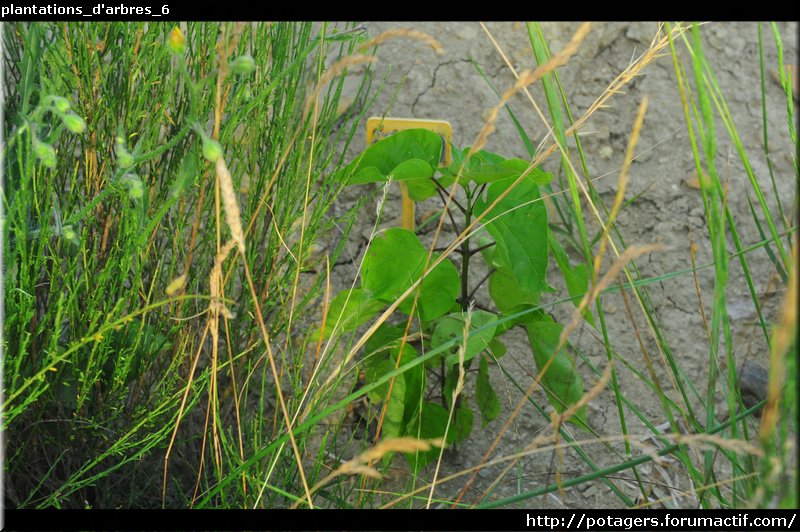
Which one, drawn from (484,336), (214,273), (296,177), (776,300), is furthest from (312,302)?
(776,300)

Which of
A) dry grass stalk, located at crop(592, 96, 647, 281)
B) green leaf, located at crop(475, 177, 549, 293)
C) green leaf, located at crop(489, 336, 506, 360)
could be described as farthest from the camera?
green leaf, located at crop(489, 336, 506, 360)

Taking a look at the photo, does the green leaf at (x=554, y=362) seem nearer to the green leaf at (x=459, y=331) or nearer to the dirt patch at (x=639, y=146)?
the green leaf at (x=459, y=331)

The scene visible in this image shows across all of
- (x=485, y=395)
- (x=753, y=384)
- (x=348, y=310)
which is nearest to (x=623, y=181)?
(x=348, y=310)

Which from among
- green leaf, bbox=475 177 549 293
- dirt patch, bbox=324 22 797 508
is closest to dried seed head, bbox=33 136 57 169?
green leaf, bbox=475 177 549 293

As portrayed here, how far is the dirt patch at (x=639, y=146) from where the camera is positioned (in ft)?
5.49

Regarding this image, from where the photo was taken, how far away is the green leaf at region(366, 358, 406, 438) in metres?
1.23

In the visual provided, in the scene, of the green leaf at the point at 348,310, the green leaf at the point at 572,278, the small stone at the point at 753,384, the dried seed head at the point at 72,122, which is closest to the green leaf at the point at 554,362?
the green leaf at the point at 572,278

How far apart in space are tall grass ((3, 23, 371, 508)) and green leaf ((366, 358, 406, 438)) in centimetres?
17

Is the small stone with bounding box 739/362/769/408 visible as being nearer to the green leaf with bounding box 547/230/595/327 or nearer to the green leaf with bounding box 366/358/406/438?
the green leaf with bounding box 547/230/595/327

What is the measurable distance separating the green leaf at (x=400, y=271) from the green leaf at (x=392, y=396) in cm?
12

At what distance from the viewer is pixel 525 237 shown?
1152mm

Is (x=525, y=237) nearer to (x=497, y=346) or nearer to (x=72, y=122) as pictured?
(x=497, y=346)

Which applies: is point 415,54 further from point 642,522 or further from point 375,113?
point 642,522

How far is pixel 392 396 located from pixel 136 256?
0.47 m
